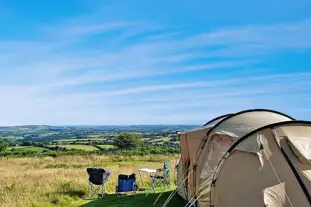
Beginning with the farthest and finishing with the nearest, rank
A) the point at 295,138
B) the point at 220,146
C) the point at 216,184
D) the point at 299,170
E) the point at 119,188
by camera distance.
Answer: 1. the point at 119,188
2. the point at 220,146
3. the point at 216,184
4. the point at 295,138
5. the point at 299,170

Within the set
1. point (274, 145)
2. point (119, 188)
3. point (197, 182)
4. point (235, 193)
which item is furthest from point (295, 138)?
point (119, 188)

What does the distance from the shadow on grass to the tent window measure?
147 inches

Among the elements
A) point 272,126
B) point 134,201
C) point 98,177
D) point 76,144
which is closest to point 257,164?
point 272,126

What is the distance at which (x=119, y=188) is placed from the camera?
10.3 meters

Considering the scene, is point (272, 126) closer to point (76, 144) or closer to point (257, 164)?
point (257, 164)

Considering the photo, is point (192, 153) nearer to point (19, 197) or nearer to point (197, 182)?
point (197, 182)

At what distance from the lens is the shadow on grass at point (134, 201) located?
902 cm

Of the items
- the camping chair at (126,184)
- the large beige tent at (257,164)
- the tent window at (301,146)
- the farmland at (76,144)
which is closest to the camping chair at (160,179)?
the camping chair at (126,184)

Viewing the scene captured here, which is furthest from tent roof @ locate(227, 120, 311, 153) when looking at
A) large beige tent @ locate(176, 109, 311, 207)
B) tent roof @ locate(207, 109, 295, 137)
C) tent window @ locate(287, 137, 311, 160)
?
tent roof @ locate(207, 109, 295, 137)

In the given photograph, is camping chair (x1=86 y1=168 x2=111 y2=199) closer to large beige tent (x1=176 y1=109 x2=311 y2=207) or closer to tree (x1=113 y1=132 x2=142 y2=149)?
large beige tent (x1=176 y1=109 x2=311 y2=207)

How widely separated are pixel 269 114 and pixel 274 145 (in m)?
1.53

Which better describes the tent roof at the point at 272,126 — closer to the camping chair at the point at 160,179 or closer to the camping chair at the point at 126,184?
the camping chair at the point at 126,184

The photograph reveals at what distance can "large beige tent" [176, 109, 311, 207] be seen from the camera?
5.43 metres

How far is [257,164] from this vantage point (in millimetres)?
5785
